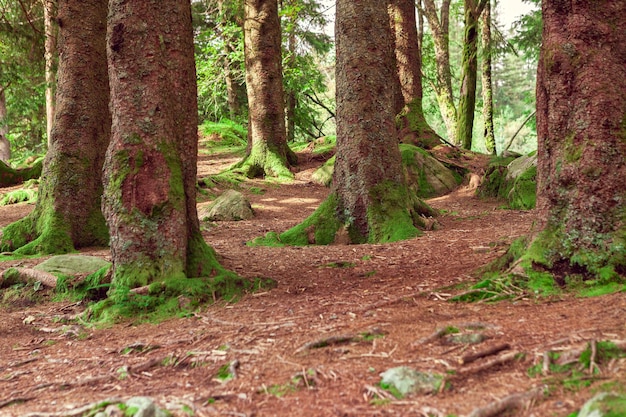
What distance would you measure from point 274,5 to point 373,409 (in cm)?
1470

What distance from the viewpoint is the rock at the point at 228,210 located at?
37.1ft

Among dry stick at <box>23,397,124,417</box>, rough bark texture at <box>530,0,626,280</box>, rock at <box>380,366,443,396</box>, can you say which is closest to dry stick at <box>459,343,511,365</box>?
rock at <box>380,366,443,396</box>

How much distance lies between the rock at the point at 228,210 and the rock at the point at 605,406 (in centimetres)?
962

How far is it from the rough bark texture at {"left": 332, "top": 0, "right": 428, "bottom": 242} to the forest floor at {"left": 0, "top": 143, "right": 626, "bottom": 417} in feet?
5.79

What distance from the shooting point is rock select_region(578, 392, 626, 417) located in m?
1.98

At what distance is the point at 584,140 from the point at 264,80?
479 inches

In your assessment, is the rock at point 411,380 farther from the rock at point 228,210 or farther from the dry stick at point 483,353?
the rock at point 228,210

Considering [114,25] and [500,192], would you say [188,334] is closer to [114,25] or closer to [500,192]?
[114,25]

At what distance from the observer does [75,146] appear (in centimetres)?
857

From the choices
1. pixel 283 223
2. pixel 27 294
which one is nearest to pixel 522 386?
pixel 27 294

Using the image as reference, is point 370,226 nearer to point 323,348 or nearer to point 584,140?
point 584,140

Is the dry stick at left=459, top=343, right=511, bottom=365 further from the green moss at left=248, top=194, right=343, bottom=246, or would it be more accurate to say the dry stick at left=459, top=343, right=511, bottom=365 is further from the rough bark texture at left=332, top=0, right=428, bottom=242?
the green moss at left=248, top=194, right=343, bottom=246

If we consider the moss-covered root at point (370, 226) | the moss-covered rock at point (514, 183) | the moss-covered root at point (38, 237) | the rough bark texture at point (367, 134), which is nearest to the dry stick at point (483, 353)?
the moss-covered root at point (370, 226)

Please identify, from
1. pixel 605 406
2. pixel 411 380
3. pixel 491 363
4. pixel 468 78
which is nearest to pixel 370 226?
pixel 491 363
